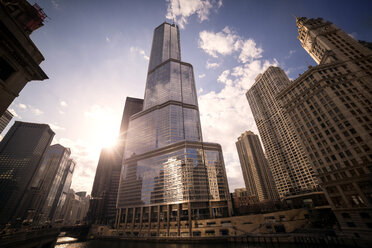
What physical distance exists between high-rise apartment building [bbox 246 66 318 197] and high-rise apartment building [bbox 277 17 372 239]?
226ft

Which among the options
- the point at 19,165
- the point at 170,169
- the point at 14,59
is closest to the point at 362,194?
the point at 14,59

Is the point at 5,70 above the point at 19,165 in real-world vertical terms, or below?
below

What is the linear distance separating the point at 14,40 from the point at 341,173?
76949 millimetres

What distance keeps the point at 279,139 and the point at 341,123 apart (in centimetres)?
9415

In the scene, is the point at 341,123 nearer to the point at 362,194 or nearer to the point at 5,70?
the point at 362,194

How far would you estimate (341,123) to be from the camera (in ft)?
165

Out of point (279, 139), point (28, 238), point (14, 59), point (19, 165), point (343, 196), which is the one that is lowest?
point (28, 238)

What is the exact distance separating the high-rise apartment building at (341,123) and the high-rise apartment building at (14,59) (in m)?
73.1

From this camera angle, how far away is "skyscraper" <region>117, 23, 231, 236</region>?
321 ft

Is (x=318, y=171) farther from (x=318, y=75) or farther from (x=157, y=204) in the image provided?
(x=157, y=204)

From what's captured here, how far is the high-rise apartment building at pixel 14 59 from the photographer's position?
15539 millimetres

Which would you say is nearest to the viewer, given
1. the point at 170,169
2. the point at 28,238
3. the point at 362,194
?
the point at 28,238

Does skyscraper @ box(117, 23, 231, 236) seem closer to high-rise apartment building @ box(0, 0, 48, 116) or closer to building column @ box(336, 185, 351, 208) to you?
building column @ box(336, 185, 351, 208)

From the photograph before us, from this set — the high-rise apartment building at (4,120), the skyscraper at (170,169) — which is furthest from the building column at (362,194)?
the high-rise apartment building at (4,120)
